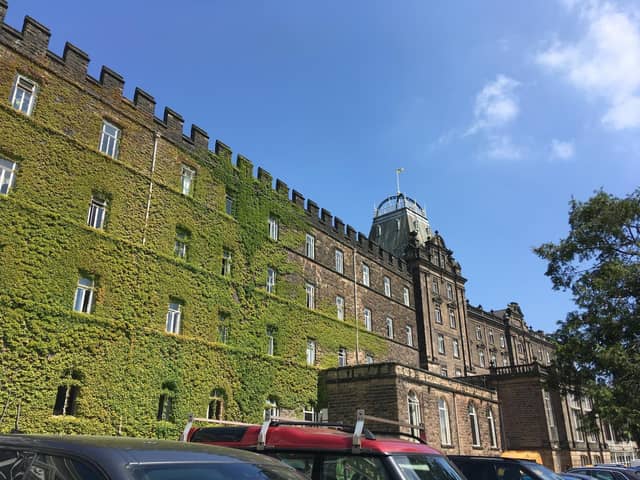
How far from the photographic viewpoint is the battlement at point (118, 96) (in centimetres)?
2002

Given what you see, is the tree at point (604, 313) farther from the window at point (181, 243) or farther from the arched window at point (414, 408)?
the window at point (181, 243)

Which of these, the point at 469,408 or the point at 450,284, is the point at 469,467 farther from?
the point at 450,284

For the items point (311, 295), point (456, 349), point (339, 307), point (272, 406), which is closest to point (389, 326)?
point (339, 307)

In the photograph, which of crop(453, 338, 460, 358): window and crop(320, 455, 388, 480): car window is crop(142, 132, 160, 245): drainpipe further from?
crop(453, 338, 460, 358): window

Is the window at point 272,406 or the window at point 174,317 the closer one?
the window at point 174,317

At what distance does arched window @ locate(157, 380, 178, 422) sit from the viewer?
20562 mm

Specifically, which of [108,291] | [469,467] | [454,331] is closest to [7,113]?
[108,291]

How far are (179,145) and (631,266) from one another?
23.0 meters

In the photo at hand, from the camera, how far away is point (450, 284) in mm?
46750

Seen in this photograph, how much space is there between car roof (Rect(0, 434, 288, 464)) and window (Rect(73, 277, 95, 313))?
16.7 m

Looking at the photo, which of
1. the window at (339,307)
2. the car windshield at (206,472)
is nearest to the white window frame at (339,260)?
the window at (339,307)

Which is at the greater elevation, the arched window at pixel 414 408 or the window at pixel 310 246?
the window at pixel 310 246

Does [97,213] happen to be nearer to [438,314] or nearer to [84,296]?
[84,296]

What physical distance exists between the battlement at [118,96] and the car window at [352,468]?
66.7 feet
